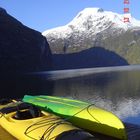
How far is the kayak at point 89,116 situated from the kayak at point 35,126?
2828 mm

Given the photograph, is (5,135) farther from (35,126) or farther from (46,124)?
(46,124)

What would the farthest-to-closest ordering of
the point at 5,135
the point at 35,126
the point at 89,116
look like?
the point at 89,116
the point at 5,135
the point at 35,126

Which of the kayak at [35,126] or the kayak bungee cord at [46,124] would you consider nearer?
the kayak at [35,126]

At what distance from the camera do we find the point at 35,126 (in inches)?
579

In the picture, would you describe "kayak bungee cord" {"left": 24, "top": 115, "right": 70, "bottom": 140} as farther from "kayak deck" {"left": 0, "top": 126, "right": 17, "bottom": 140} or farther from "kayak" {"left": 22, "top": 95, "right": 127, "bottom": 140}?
"kayak" {"left": 22, "top": 95, "right": 127, "bottom": 140}

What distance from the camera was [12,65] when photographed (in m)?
191

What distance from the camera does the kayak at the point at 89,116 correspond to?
16906mm

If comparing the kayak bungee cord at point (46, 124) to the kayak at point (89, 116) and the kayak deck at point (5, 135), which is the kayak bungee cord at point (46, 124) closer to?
the kayak deck at point (5, 135)

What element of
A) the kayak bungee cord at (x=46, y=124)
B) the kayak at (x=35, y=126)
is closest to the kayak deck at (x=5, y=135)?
the kayak at (x=35, y=126)

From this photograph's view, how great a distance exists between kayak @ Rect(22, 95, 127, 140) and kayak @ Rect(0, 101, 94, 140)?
2.83 m

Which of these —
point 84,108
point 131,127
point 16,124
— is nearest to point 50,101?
point 84,108

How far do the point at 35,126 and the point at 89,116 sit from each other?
453 centimetres

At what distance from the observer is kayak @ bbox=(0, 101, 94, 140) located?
13078mm

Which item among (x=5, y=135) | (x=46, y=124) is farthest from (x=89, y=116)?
(x=5, y=135)
